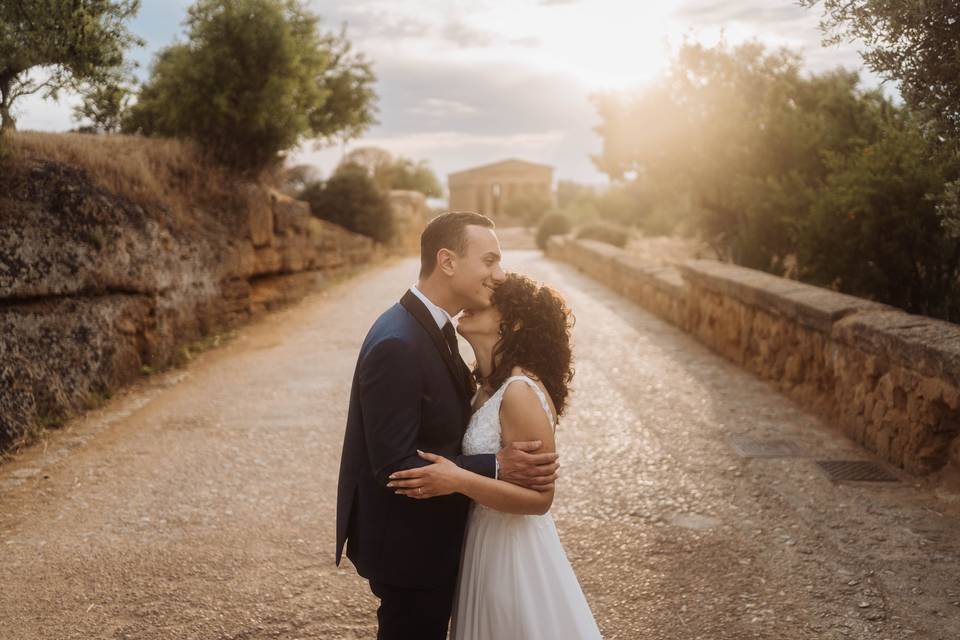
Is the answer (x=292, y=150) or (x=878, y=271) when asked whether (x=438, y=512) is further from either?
(x=292, y=150)

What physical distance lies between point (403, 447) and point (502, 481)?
31cm

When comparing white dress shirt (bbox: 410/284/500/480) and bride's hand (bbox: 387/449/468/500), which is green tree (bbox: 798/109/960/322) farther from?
bride's hand (bbox: 387/449/468/500)

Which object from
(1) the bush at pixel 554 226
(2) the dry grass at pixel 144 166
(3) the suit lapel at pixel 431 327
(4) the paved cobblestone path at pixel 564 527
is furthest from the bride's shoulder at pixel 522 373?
(1) the bush at pixel 554 226

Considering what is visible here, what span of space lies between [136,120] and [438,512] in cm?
1426

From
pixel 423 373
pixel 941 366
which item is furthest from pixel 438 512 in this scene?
pixel 941 366

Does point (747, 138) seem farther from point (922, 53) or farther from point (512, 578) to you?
point (512, 578)

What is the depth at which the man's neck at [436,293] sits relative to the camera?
2480mm

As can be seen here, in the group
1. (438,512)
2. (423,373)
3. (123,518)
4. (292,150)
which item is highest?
(292,150)

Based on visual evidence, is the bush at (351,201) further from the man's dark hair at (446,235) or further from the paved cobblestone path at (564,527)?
the man's dark hair at (446,235)

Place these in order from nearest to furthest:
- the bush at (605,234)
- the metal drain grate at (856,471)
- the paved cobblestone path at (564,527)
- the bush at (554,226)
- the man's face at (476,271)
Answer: the man's face at (476,271)
the paved cobblestone path at (564,527)
the metal drain grate at (856,471)
the bush at (605,234)
the bush at (554,226)

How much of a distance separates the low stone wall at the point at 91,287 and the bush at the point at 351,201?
751 cm

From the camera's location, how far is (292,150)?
528 inches

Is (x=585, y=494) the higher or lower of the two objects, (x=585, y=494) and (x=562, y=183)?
the lower

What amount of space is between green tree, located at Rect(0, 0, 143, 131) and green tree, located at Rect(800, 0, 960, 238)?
6.34 meters
